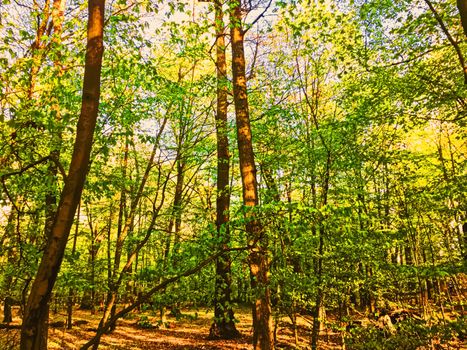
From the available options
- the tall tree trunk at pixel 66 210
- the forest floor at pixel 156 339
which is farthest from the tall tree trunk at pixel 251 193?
the forest floor at pixel 156 339

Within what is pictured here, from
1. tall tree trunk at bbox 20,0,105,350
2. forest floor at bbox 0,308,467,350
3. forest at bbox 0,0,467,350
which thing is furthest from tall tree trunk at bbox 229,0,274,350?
forest floor at bbox 0,308,467,350

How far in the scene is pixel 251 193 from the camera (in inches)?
246

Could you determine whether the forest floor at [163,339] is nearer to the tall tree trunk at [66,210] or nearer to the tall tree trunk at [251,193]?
the tall tree trunk at [251,193]

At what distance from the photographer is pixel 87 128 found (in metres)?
2.65

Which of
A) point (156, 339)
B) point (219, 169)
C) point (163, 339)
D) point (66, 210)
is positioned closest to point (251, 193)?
point (66, 210)

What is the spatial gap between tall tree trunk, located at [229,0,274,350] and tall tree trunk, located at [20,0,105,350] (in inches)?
86.0

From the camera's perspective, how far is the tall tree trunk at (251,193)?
519 centimetres

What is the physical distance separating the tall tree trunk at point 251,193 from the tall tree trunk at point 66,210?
2184 millimetres

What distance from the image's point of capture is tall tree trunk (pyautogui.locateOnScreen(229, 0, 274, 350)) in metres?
5.19

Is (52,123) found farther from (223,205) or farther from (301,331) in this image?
(301,331)

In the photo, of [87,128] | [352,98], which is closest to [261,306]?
[87,128]

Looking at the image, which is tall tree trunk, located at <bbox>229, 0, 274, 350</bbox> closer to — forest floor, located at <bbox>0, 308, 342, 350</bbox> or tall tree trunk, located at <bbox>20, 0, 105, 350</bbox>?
tall tree trunk, located at <bbox>20, 0, 105, 350</bbox>

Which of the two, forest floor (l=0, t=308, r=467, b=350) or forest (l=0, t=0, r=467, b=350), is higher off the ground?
forest (l=0, t=0, r=467, b=350)

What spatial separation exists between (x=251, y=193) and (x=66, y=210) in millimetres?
4107
